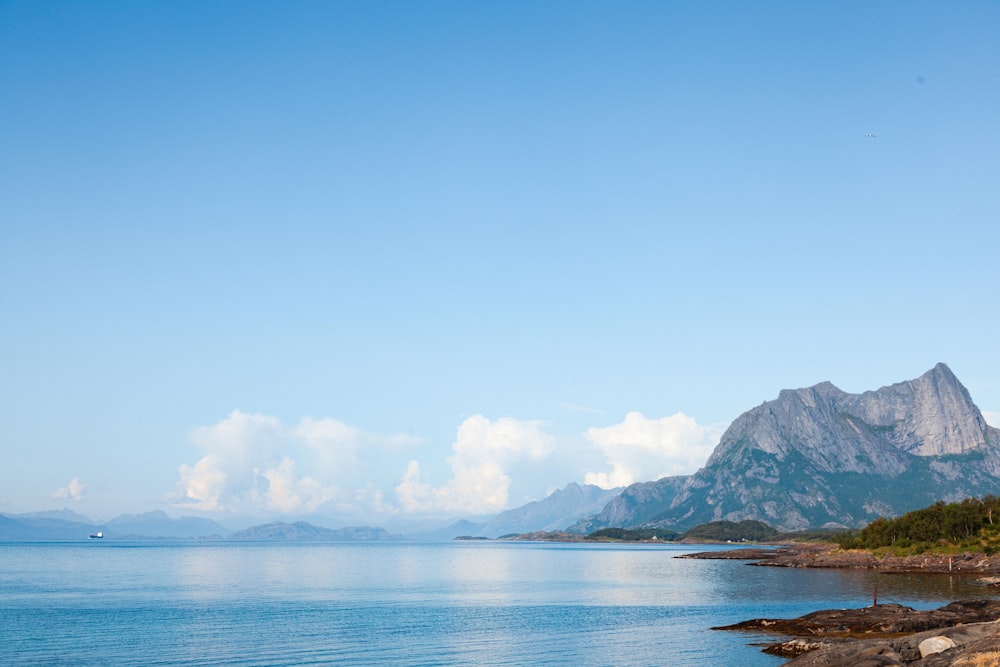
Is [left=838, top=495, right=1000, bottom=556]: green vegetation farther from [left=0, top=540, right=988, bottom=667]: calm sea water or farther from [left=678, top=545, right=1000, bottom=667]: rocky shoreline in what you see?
[left=678, top=545, right=1000, bottom=667]: rocky shoreline

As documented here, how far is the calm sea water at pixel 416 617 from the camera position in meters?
73.3

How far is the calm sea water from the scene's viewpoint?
73.3 m

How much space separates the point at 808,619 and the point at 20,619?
9443cm

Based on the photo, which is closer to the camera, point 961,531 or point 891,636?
point 891,636

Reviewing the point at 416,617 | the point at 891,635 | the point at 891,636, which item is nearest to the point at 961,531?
the point at 891,635

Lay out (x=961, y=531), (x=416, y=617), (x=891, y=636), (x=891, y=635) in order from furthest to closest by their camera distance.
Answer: (x=961, y=531), (x=416, y=617), (x=891, y=635), (x=891, y=636)

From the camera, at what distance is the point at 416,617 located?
10531cm

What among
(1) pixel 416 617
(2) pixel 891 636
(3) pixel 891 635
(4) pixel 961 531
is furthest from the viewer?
(4) pixel 961 531

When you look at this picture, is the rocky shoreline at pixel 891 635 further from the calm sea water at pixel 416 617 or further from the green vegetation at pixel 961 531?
the green vegetation at pixel 961 531

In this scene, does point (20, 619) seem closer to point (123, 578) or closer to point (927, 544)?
point (123, 578)

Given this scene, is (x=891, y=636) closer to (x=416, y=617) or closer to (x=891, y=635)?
(x=891, y=635)

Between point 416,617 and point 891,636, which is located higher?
point 891,636

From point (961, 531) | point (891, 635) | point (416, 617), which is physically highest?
point (891, 635)

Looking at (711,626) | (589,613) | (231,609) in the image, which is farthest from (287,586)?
(711,626)
